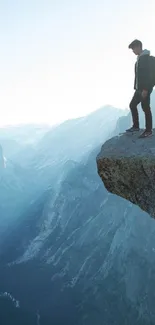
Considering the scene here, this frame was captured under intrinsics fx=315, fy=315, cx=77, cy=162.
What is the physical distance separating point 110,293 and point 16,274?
208 feet

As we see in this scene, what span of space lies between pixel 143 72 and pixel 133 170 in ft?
10.3

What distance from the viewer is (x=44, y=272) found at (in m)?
195

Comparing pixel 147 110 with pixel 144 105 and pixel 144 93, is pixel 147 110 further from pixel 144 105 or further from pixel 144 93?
pixel 144 93

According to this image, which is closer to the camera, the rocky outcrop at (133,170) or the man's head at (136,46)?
the rocky outcrop at (133,170)

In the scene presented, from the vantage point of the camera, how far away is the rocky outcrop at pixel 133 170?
376 inches

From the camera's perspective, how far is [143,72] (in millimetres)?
10016

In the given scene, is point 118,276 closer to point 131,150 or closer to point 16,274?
point 16,274

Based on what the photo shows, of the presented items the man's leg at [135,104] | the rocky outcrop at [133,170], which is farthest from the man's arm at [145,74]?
the rocky outcrop at [133,170]

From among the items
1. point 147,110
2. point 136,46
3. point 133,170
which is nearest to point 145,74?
point 136,46

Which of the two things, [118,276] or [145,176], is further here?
[118,276]

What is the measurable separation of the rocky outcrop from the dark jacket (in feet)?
6.03

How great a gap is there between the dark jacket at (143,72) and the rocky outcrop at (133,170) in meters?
1.84

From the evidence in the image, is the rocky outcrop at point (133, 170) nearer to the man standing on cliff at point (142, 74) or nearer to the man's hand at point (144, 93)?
the man standing on cliff at point (142, 74)

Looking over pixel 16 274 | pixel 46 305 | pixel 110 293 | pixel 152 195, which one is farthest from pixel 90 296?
pixel 152 195
